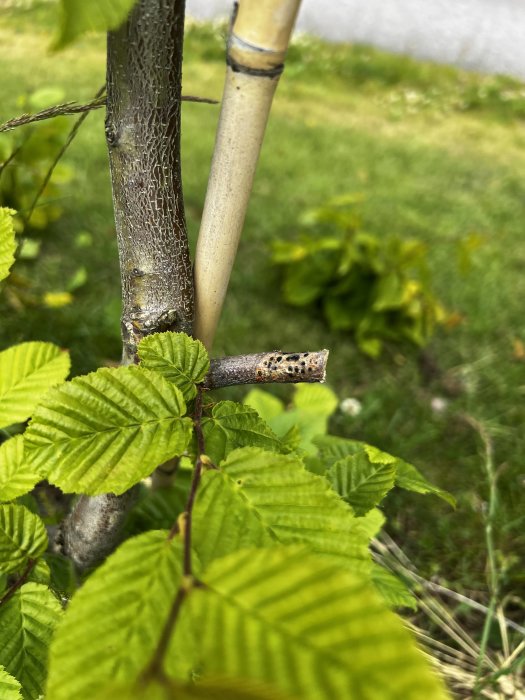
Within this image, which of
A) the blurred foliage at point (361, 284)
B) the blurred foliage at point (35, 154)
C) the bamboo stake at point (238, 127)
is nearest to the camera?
the bamboo stake at point (238, 127)

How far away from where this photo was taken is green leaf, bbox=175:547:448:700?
0.88ft

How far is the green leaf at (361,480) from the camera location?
27.6 inches

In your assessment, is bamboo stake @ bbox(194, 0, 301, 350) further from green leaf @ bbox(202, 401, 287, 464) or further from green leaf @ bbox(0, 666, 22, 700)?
green leaf @ bbox(0, 666, 22, 700)

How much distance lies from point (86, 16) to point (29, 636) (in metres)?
0.63

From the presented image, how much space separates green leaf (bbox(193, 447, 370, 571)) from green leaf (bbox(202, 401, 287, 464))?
9 centimetres

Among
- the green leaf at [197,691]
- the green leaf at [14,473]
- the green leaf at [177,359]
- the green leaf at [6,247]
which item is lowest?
the green leaf at [14,473]

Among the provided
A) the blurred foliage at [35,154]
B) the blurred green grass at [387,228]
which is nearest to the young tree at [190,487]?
the blurred green grass at [387,228]

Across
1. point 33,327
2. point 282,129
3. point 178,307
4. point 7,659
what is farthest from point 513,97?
point 7,659

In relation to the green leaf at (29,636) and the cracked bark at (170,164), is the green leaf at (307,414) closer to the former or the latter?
the cracked bark at (170,164)

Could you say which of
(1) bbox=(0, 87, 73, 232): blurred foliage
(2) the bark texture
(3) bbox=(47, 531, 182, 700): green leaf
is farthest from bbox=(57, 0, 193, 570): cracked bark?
(1) bbox=(0, 87, 73, 232): blurred foliage

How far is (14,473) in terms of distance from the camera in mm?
706

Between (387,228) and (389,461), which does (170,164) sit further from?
(387,228)

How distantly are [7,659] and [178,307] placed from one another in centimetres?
44

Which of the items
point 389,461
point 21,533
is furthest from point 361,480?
point 21,533
